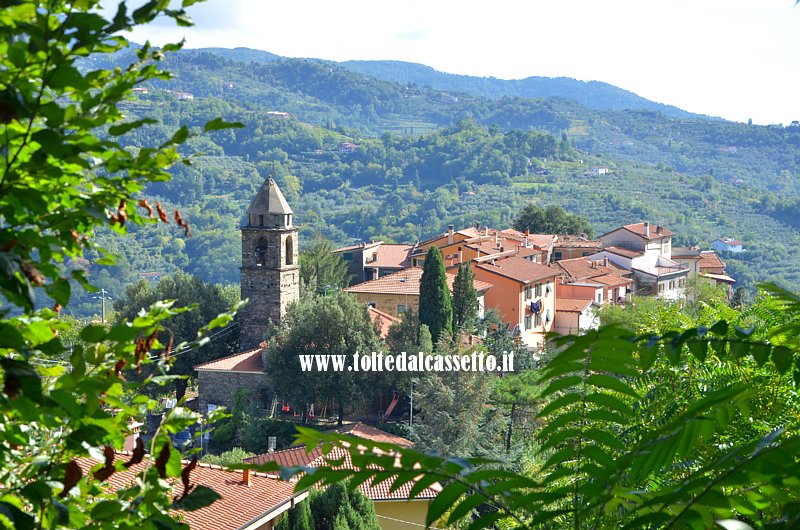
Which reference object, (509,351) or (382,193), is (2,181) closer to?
(509,351)

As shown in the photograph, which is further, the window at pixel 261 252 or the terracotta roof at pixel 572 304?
the terracotta roof at pixel 572 304

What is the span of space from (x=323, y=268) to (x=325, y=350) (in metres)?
17.6

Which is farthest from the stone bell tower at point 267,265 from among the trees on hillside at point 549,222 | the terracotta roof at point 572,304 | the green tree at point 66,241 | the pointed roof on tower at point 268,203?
the green tree at point 66,241

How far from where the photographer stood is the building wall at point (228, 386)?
3259 centimetres

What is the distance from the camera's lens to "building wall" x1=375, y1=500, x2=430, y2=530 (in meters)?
18.0

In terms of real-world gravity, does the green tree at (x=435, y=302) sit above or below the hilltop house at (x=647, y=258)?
above

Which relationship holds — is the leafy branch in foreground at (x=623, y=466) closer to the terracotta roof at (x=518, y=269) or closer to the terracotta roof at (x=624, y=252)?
the terracotta roof at (x=518, y=269)

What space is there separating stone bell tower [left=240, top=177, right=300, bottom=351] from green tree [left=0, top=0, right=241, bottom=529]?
1325 inches

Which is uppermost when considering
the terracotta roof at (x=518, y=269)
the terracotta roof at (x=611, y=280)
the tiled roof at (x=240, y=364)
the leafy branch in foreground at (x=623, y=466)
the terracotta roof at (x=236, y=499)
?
the leafy branch in foreground at (x=623, y=466)

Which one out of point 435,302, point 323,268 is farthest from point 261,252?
point 323,268

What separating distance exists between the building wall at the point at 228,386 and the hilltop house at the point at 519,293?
1227 centimetres

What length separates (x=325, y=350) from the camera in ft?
102

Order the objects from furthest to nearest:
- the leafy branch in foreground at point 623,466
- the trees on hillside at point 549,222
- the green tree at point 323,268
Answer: the trees on hillside at point 549,222 < the green tree at point 323,268 < the leafy branch in foreground at point 623,466

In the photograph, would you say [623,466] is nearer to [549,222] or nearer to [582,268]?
[582,268]
